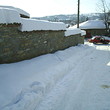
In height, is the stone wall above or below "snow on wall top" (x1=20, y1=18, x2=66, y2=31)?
below

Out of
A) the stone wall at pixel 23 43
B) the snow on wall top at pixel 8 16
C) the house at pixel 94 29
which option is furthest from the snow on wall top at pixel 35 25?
the house at pixel 94 29

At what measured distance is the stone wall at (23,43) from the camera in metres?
7.11

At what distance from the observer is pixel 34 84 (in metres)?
6.22

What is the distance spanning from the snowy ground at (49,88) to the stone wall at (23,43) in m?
0.53

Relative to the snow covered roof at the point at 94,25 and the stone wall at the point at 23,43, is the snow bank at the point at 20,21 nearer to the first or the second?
the stone wall at the point at 23,43

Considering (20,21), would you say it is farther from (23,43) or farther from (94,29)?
(94,29)

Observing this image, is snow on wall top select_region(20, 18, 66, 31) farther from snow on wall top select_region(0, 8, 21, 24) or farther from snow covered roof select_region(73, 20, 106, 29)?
snow covered roof select_region(73, 20, 106, 29)

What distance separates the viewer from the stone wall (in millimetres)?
7105

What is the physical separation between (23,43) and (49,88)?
298cm

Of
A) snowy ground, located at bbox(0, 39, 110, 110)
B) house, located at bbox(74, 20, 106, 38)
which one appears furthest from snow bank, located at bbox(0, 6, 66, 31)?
house, located at bbox(74, 20, 106, 38)

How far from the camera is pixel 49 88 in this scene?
265 inches

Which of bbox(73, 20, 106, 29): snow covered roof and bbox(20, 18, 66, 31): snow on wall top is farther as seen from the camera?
bbox(73, 20, 106, 29): snow covered roof

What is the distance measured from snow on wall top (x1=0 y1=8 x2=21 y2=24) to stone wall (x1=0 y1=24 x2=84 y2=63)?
0.22 meters

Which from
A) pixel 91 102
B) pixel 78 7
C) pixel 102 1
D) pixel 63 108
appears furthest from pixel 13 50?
A: pixel 102 1
